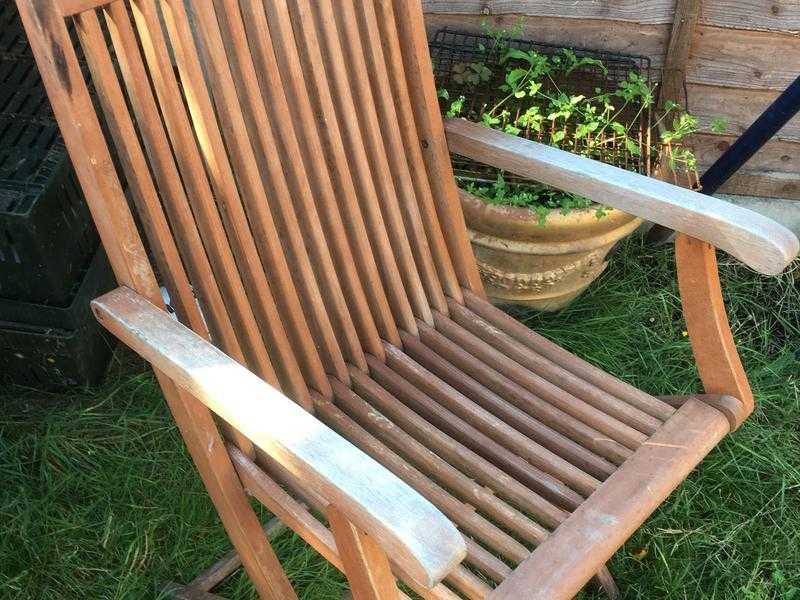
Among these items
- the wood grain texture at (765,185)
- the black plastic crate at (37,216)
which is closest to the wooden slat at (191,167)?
the black plastic crate at (37,216)

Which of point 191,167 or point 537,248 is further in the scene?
point 537,248

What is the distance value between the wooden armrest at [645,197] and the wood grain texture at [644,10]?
3.36ft

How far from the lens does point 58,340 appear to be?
2053 mm

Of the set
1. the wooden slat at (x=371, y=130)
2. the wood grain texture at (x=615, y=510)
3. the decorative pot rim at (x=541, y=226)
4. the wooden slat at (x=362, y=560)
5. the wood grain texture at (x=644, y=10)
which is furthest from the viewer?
the wood grain texture at (x=644, y=10)

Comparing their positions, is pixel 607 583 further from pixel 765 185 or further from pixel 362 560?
pixel 765 185

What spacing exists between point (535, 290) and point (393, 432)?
105 cm

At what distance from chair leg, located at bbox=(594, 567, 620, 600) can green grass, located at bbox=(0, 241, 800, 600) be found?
55 mm

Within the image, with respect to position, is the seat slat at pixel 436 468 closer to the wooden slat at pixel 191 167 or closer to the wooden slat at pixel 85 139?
the wooden slat at pixel 191 167

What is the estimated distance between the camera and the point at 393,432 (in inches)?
61.1

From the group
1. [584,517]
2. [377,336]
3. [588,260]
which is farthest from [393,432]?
[588,260]

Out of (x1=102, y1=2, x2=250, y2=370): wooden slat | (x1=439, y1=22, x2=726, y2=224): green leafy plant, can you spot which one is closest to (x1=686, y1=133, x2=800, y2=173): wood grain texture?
(x1=439, y1=22, x2=726, y2=224): green leafy plant

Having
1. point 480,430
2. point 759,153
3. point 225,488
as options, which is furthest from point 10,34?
point 759,153

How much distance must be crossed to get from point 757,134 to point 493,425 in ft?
3.50

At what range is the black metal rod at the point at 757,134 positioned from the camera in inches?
77.4
